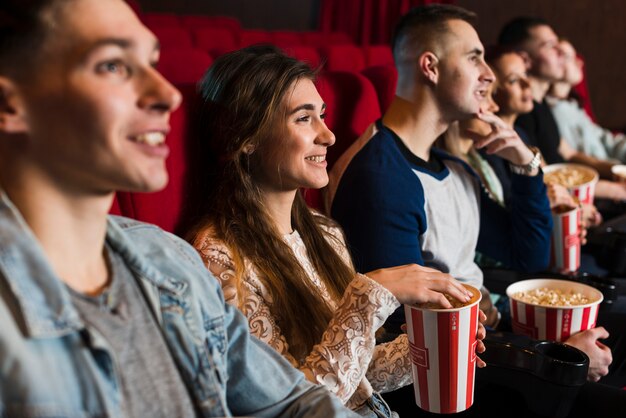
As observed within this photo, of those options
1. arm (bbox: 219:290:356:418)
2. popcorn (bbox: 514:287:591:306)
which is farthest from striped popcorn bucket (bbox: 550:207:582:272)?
arm (bbox: 219:290:356:418)

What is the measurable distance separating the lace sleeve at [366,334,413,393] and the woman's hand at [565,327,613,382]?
1.24 ft

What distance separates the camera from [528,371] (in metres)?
1.26

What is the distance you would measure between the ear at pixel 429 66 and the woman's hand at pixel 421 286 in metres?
0.75

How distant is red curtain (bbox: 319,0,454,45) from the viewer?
5.06m

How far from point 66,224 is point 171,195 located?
58 centimetres

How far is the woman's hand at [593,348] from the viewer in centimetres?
141

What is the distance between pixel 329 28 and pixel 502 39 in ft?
7.63

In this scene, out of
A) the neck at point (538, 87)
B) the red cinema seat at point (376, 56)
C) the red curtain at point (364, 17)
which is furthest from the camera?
the red curtain at point (364, 17)

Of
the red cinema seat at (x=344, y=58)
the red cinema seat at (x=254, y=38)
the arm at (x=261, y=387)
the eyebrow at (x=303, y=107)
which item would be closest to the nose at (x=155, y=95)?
the arm at (x=261, y=387)

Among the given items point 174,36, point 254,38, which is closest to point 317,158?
point 174,36

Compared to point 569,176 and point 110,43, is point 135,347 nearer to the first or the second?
point 110,43

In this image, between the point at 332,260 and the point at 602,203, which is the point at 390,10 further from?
the point at 332,260

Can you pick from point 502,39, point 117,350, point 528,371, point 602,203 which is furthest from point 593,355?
point 502,39

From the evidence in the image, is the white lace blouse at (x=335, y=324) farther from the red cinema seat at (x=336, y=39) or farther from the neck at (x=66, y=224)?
the red cinema seat at (x=336, y=39)
